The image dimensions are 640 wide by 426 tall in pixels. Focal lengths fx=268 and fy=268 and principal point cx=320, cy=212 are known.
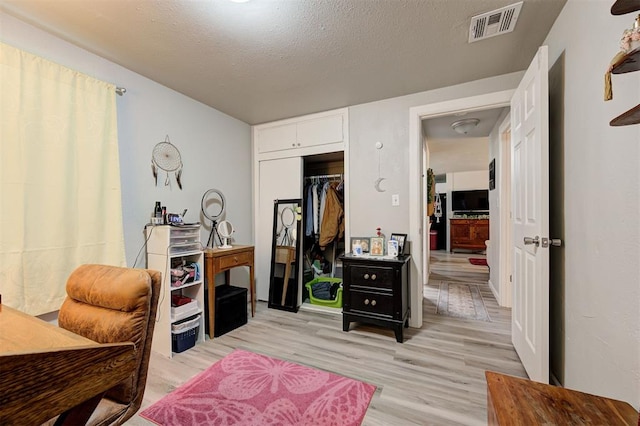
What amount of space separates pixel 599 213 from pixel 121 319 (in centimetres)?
204

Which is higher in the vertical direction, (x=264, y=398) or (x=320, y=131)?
(x=320, y=131)


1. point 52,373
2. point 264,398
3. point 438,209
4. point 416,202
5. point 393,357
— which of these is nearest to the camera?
point 52,373

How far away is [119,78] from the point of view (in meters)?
2.13

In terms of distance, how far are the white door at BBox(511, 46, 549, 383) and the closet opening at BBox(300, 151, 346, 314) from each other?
172 centimetres

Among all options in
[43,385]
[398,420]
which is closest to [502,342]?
[398,420]

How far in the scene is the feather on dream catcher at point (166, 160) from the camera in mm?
2367

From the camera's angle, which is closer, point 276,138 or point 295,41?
point 295,41

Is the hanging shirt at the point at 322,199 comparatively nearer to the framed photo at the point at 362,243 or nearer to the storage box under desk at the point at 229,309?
the framed photo at the point at 362,243

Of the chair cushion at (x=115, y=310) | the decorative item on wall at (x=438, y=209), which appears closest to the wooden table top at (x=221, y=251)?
the chair cushion at (x=115, y=310)

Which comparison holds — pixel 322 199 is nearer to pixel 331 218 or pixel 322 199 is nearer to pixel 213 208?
pixel 331 218

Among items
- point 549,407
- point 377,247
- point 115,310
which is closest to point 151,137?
point 115,310

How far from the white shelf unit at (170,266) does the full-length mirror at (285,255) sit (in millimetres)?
986

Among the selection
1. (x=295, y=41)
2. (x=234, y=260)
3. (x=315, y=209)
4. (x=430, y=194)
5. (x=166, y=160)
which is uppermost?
(x=295, y=41)

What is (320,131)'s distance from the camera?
10.2 feet
